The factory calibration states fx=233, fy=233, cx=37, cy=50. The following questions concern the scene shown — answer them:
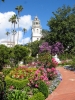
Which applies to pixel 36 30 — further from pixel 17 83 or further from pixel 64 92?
pixel 64 92

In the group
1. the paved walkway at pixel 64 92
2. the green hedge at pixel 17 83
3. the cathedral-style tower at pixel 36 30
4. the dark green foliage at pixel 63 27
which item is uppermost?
the cathedral-style tower at pixel 36 30

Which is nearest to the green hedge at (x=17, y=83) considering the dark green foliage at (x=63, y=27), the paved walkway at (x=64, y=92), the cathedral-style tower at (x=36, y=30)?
the paved walkway at (x=64, y=92)

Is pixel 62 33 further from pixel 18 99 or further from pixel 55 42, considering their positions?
pixel 18 99

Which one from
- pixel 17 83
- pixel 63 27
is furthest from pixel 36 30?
pixel 17 83

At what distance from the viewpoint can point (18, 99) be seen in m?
10.7

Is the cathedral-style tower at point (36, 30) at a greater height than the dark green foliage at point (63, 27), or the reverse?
the cathedral-style tower at point (36, 30)

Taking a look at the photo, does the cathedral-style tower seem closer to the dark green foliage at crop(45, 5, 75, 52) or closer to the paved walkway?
the dark green foliage at crop(45, 5, 75, 52)

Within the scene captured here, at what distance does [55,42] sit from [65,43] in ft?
6.96

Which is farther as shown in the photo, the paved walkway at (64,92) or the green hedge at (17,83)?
the green hedge at (17,83)

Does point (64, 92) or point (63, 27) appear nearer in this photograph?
point (64, 92)

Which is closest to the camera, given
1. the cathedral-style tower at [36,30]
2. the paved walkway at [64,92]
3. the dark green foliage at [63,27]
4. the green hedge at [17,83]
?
the paved walkway at [64,92]

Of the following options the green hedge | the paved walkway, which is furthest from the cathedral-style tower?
the green hedge

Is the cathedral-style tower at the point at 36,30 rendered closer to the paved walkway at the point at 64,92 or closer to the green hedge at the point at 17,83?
the paved walkway at the point at 64,92

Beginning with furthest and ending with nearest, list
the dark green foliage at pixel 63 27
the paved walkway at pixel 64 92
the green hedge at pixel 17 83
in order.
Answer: the dark green foliage at pixel 63 27
the green hedge at pixel 17 83
the paved walkway at pixel 64 92
